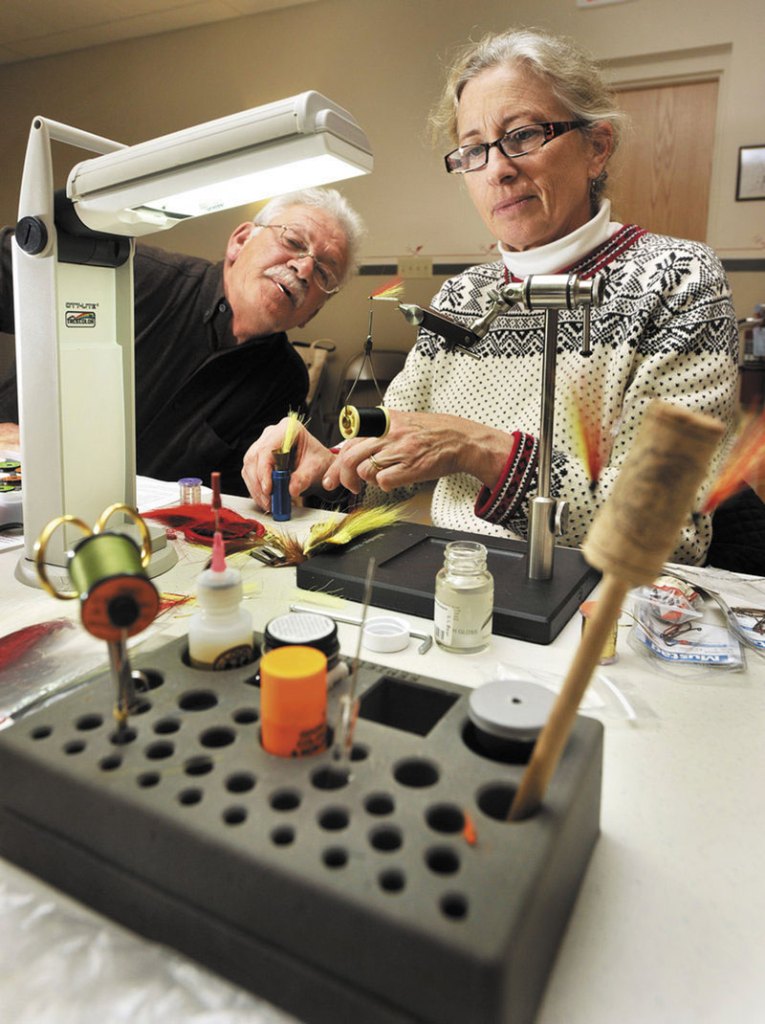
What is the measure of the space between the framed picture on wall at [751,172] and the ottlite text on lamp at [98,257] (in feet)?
9.91

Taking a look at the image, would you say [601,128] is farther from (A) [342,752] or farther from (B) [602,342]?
(A) [342,752]

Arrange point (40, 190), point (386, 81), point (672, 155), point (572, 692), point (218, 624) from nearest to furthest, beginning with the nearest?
point (572, 692), point (218, 624), point (40, 190), point (672, 155), point (386, 81)

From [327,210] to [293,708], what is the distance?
1.89 m

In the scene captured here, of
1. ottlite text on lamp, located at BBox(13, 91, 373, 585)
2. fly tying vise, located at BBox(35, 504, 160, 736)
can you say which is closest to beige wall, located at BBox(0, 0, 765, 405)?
ottlite text on lamp, located at BBox(13, 91, 373, 585)

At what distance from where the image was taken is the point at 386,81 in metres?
3.75

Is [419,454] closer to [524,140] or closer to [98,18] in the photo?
[524,140]

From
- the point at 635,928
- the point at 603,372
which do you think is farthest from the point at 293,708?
the point at 603,372

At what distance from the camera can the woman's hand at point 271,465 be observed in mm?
1296

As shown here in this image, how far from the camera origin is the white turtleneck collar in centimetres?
143

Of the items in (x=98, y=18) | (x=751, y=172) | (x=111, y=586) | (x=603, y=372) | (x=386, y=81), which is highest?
(x=98, y=18)

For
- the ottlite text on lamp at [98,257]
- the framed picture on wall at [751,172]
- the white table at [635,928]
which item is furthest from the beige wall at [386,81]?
the white table at [635,928]

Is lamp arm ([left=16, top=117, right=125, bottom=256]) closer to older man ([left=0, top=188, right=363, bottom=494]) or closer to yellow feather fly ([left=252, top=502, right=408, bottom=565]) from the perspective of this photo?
yellow feather fly ([left=252, top=502, right=408, bottom=565])

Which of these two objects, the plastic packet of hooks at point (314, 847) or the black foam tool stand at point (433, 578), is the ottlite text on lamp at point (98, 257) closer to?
the black foam tool stand at point (433, 578)

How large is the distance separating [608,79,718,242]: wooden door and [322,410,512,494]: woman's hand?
2599 mm
